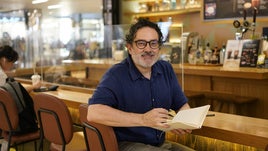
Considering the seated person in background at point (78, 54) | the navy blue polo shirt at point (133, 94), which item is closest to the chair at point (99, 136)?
the navy blue polo shirt at point (133, 94)

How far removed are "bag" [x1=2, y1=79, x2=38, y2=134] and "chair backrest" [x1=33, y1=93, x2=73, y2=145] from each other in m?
0.61

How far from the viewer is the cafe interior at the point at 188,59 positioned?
2.46 m

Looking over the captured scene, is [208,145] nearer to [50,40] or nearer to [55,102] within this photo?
[55,102]

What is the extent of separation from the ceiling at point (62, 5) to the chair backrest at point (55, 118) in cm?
376

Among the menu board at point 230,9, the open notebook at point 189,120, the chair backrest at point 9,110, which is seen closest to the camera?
the open notebook at point 189,120

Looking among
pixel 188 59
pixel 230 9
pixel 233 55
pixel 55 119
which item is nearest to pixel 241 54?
pixel 233 55

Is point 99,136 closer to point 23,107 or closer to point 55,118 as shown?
point 55,118

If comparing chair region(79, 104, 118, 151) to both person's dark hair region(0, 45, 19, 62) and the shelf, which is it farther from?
the shelf

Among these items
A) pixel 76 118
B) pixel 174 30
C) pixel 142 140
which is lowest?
pixel 76 118

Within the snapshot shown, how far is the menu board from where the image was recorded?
4570 millimetres

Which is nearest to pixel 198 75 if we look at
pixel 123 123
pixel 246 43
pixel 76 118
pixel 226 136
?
pixel 246 43

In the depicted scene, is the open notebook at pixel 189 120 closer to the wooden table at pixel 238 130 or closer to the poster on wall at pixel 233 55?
the wooden table at pixel 238 130

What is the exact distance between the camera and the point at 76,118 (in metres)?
3.80

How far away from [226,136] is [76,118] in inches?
82.2
